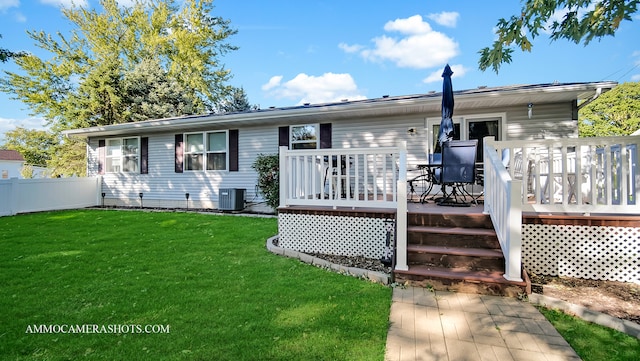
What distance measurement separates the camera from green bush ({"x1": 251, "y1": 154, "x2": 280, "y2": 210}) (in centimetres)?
784

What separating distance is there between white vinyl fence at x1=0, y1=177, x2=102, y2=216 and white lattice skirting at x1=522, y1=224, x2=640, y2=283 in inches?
509

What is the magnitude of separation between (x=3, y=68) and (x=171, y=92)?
8.44m

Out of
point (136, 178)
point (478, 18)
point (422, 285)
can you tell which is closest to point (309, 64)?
point (478, 18)

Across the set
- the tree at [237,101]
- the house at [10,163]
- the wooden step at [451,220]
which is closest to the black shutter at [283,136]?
the wooden step at [451,220]

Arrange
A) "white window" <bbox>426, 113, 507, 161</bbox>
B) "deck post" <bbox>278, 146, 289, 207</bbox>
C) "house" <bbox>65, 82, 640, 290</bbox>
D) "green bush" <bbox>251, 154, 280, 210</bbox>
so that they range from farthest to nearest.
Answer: "green bush" <bbox>251, 154, 280, 210</bbox> < "white window" <bbox>426, 113, 507, 161</bbox> < "deck post" <bbox>278, 146, 289, 207</bbox> < "house" <bbox>65, 82, 640, 290</bbox>

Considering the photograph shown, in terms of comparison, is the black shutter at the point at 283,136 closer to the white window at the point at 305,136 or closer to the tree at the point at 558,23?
the white window at the point at 305,136

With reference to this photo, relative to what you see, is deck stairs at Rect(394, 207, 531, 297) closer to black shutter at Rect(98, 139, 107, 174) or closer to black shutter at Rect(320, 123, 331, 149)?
black shutter at Rect(320, 123, 331, 149)

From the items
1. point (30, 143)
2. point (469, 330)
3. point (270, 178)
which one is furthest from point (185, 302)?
point (30, 143)

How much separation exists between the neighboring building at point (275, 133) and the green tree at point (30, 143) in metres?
27.7

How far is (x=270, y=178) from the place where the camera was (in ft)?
25.9

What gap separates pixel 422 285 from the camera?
127 inches

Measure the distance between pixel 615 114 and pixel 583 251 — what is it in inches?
994

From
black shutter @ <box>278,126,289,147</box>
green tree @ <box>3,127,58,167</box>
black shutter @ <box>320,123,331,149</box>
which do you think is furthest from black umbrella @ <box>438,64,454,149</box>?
green tree @ <box>3,127,58,167</box>

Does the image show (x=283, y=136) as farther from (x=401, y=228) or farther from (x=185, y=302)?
(x=185, y=302)
